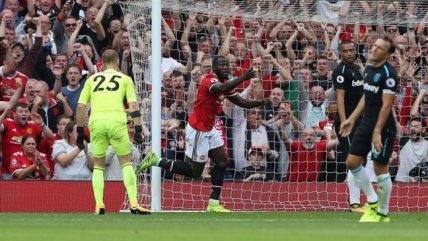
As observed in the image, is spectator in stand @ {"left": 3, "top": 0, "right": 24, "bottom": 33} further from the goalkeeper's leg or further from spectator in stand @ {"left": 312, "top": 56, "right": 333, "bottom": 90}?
the goalkeeper's leg

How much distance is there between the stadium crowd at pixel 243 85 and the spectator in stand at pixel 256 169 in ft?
0.06

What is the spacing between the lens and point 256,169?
19516 millimetres

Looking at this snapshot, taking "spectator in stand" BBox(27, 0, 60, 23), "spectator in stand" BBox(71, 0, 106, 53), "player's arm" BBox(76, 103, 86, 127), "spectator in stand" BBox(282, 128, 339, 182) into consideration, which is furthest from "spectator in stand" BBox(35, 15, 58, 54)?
"player's arm" BBox(76, 103, 86, 127)

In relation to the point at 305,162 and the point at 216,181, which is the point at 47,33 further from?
the point at 305,162

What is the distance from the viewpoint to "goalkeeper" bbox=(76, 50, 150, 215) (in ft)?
51.8

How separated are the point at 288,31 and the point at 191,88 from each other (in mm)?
2085

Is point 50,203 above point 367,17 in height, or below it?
below

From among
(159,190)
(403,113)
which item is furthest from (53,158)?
(403,113)

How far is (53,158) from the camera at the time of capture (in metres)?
18.8

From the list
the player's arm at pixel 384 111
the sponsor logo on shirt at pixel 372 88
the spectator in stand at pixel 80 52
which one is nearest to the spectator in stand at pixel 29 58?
the spectator in stand at pixel 80 52

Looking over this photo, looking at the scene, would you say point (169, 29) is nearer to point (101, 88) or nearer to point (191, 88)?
point (191, 88)

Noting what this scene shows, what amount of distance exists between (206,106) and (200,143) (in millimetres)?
594

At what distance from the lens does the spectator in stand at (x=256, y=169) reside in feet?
63.7

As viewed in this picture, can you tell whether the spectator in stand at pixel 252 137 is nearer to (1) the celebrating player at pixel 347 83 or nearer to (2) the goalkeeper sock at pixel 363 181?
(1) the celebrating player at pixel 347 83
